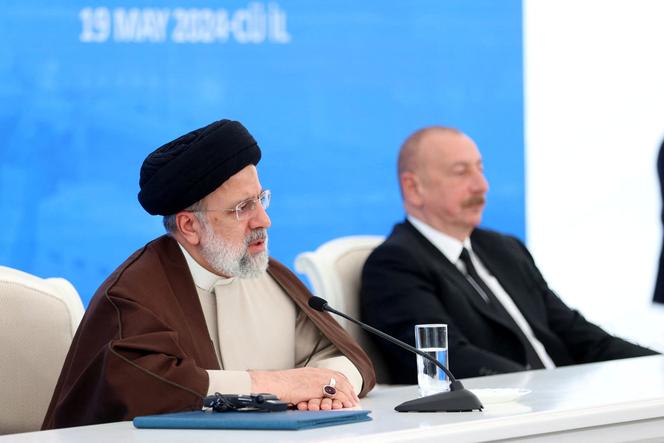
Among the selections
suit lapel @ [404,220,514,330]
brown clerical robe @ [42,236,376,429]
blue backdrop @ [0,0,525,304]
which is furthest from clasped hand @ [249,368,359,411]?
blue backdrop @ [0,0,525,304]

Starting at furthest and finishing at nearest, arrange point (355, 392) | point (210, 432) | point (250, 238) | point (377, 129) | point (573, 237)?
point (573, 237) → point (377, 129) → point (250, 238) → point (355, 392) → point (210, 432)

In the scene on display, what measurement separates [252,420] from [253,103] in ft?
10.2

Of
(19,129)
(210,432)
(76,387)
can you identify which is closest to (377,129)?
Result: (19,129)

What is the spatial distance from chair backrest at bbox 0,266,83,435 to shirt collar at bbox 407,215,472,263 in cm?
166

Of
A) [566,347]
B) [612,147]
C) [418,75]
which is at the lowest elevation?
[566,347]

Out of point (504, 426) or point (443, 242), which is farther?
point (443, 242)

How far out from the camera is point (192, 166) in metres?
2.94

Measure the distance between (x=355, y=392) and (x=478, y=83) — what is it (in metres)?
3.03

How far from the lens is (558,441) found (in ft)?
7.39

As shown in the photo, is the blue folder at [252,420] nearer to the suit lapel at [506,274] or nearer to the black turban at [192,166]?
the black turban at [192,166]

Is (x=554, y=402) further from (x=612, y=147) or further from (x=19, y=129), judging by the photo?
(x=612, y=147)

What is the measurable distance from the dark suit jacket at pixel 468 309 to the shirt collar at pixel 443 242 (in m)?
0.04

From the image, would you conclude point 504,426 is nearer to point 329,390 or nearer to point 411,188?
point 329,390

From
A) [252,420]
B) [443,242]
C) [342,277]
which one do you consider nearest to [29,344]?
[252,420]
